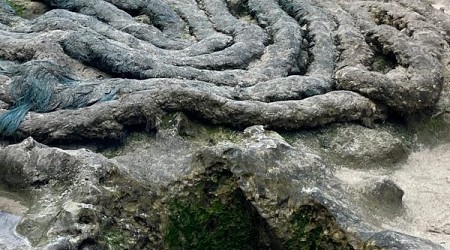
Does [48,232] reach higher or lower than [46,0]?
higher

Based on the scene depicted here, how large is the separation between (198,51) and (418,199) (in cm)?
154

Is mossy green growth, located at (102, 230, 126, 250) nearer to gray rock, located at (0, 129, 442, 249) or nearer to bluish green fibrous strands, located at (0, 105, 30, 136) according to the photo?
A: gray rock, located at (0, 129, 442, 249)

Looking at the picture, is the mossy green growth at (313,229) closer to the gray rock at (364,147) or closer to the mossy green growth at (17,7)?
the gray rock at (364,147)

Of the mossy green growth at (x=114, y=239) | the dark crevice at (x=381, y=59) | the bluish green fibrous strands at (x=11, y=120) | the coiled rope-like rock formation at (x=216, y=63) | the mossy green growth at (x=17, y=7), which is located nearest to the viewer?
the mossy green growth at (x=114, y=239)

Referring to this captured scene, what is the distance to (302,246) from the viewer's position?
10.7ft

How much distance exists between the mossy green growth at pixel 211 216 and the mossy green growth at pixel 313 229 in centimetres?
14

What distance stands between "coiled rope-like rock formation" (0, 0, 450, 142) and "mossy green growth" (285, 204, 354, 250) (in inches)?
31.6

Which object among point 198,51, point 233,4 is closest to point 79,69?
point 198,51

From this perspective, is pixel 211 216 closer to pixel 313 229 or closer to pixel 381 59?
pixel 313 229

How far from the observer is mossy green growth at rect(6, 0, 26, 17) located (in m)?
5.19

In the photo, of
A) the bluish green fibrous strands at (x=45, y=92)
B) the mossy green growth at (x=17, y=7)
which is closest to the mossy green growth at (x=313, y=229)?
the bluish green fibrous strands at (x=45, y=92)

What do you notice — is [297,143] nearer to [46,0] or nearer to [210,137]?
[210,137]

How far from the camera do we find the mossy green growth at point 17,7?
17.0 ft

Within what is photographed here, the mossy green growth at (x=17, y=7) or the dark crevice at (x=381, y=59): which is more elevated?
the dark crevice at (x=381, y=59)
